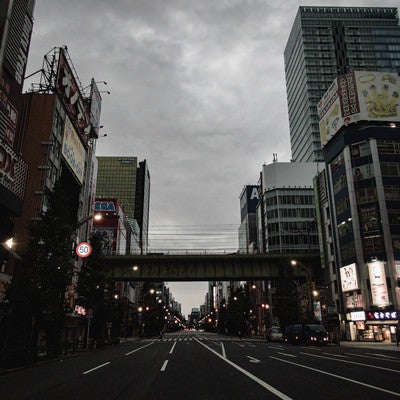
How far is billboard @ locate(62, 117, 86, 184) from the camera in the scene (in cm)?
4678

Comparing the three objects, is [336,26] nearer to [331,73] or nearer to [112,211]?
[331,73]

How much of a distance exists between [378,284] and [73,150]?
44.3 metres

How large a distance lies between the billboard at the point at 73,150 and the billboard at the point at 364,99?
133ft

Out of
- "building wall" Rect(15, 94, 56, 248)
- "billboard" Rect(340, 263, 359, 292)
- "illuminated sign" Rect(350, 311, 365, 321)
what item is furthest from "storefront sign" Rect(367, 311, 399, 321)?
"building wall" Rect(15, 94, 56, 248)

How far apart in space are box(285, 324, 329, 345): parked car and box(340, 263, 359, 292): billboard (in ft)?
60.7

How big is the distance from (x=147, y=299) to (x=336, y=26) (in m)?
141

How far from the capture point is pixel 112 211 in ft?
287

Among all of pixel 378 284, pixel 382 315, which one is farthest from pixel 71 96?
pixel 382 315

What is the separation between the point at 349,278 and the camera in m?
54.8

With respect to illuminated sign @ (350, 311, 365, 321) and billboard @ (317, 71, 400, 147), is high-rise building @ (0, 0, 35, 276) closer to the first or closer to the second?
illuminated sign @ (350, 311, 365, 321)

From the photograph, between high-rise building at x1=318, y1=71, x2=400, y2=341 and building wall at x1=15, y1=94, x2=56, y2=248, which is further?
high-rise building at x1=318, y1=71, x2=400, y2=341

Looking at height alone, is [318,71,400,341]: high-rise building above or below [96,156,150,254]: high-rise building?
below

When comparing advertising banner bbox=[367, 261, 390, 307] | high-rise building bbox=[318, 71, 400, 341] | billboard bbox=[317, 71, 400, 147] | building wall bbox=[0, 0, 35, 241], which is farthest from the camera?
billboard bbox=[317, 71, 400, 147]

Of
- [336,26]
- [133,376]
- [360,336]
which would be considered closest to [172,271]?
[360,336]
